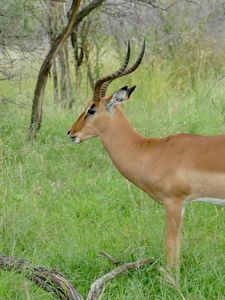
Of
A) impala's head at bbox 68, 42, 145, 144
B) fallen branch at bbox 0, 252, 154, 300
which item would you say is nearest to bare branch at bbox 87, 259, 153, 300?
fallen branch at bbox 0, 252, 154, 300

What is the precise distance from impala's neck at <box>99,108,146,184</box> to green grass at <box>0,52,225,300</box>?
14.3 inches

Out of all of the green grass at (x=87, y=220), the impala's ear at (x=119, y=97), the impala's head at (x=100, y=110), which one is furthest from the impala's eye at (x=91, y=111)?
the green grass at (x=87, y=220)

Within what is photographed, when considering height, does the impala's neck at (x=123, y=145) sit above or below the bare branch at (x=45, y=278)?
above

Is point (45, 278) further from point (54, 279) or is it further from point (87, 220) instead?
point (87, 220)

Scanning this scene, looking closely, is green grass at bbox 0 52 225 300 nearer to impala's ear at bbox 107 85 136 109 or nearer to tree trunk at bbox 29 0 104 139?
tree trunk at bbox 29 0 104 139

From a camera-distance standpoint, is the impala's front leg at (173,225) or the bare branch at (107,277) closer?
the bare branch at (107,277)

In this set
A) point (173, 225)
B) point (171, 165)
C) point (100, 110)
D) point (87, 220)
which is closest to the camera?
point (173, 225)

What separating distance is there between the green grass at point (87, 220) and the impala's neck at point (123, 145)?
36 cm

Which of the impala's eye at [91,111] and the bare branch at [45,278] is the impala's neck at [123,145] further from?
the bare branch at [45,278]

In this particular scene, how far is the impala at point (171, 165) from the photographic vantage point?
3824 millimetres

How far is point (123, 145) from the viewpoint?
13.9 feet

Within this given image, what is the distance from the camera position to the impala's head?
4.32 m

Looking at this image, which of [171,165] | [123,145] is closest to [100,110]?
[123,145]

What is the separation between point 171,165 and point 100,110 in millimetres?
668
